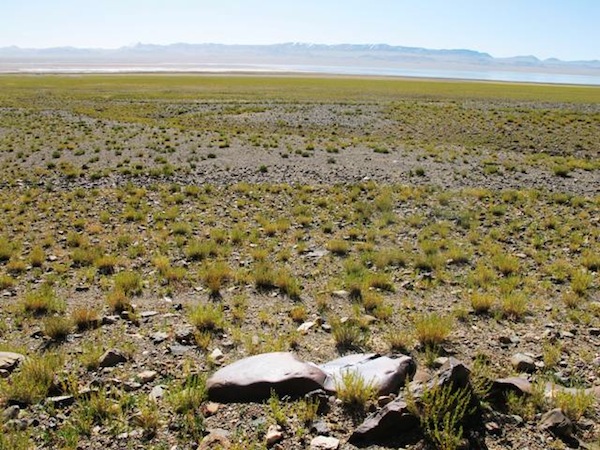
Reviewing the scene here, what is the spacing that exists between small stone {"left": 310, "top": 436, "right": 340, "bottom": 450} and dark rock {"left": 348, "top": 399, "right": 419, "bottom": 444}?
0.57 feet

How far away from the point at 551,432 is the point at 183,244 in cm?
898

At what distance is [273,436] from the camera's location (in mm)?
5094

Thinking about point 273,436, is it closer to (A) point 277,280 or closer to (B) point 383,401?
(B) point 383,401

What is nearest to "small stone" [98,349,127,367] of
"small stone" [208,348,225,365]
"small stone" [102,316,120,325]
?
"small stone" [208,348,225,365]

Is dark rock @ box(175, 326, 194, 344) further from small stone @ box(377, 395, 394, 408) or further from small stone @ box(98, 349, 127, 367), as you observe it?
small stone @ box(377, 395, 394, 408)

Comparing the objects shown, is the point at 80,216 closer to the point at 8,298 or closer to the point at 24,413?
the point at 8,298

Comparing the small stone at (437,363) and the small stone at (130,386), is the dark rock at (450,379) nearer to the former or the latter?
the small stone at (437,363)

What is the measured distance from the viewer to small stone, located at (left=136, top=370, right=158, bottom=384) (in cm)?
632

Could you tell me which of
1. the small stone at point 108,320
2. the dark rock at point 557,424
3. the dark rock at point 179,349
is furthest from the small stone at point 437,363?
the small stone at point 108,320

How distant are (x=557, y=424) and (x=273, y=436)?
9.56ft

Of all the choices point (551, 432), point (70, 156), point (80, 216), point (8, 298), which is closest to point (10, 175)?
A: point (70, 156)

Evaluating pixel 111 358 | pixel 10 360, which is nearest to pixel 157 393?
pixel 111 358

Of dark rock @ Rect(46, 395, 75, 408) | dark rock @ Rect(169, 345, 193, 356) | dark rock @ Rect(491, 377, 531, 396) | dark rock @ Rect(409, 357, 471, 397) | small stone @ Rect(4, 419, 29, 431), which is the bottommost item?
dark rock @ Rect(169, 345, 193, 356)

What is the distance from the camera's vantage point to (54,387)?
19.6ft
